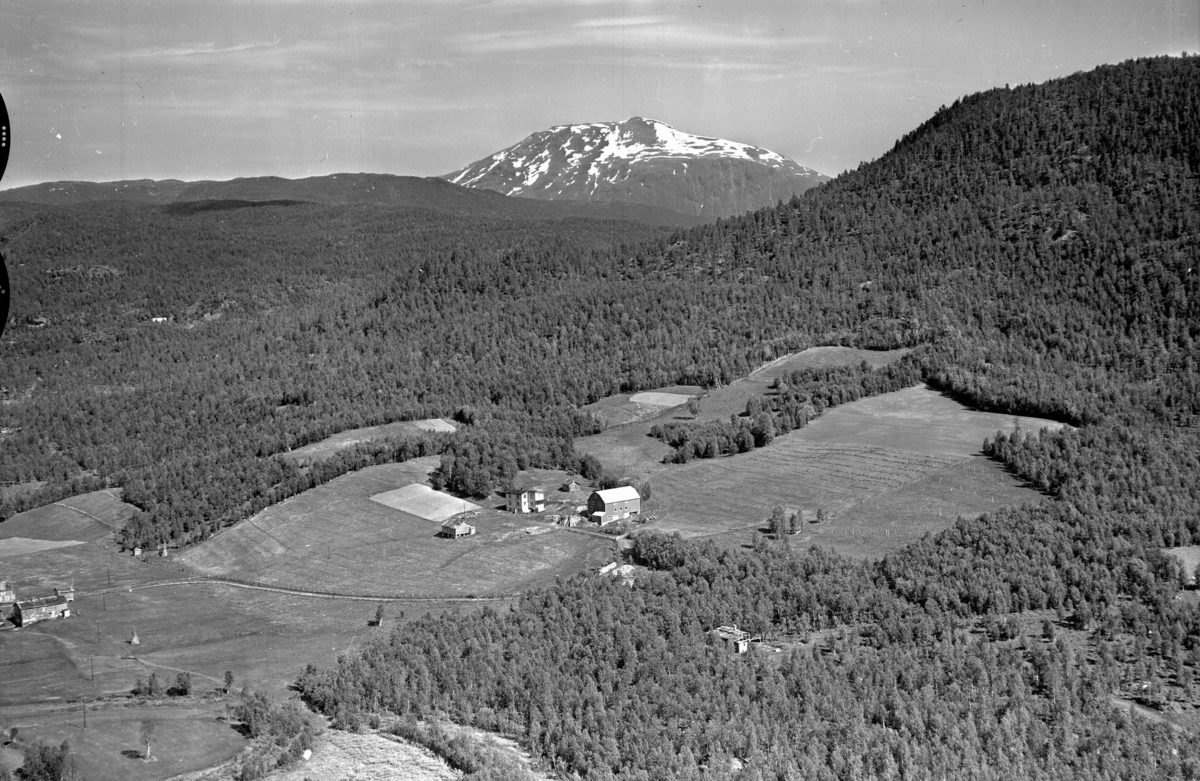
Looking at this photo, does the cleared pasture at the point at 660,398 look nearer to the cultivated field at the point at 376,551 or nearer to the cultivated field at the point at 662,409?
the cultivated field at the point at 662,409

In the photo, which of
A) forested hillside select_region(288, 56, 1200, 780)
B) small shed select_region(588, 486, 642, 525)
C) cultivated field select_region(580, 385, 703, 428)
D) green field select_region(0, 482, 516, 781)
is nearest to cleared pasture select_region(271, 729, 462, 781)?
forested hillside select_region(288, 56, 1200, 780)

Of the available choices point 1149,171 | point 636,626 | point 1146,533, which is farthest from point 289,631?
point 1149,171

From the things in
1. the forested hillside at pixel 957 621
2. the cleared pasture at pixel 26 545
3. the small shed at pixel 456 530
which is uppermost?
the forested hillside at pixel 957 621

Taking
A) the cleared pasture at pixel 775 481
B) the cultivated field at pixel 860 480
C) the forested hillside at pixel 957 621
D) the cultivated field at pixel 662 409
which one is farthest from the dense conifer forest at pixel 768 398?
the cleared pasture at pixel 775 481

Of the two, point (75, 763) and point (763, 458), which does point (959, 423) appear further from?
point (75, 763)

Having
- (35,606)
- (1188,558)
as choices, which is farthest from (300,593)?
(1188,558)

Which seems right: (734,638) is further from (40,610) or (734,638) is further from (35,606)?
(35,606)
